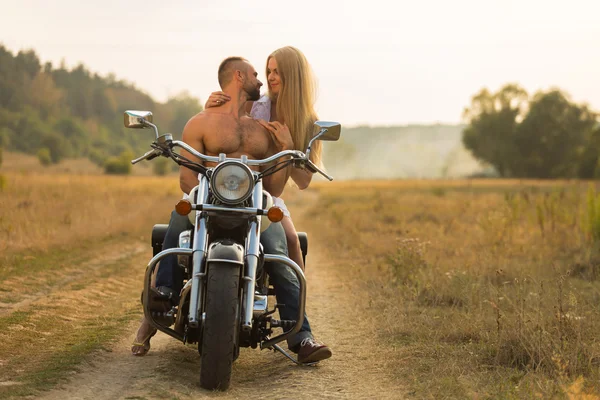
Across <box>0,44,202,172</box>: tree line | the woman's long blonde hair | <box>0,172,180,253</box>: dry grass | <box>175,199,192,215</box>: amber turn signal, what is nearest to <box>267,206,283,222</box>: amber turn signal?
<box>175,199,192,215</box>: amber turn signal

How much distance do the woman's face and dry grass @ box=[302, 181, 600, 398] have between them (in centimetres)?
213

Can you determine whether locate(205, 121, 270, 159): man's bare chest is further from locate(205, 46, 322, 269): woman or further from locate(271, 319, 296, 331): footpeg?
locate(271, 319, 296, 331): footpeg


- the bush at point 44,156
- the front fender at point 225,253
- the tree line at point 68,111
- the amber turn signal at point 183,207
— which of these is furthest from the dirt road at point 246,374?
the bush at point 44,156

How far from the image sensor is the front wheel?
4242mm

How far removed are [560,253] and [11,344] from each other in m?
8.48

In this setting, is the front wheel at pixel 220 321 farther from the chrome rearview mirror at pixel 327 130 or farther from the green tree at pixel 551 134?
the green tree at pixel 551 134

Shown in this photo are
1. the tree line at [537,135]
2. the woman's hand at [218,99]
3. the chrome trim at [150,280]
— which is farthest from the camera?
the tree line at [537,135]

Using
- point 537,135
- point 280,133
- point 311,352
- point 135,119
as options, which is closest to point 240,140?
point 280,133

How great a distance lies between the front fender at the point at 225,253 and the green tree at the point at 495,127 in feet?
282

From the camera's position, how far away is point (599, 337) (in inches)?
224

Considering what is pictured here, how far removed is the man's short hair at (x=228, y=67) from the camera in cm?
528

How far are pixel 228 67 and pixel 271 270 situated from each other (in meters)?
1.42

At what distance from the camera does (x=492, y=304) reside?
5336mm

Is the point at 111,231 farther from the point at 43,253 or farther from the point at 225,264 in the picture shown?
the point at 225,264
